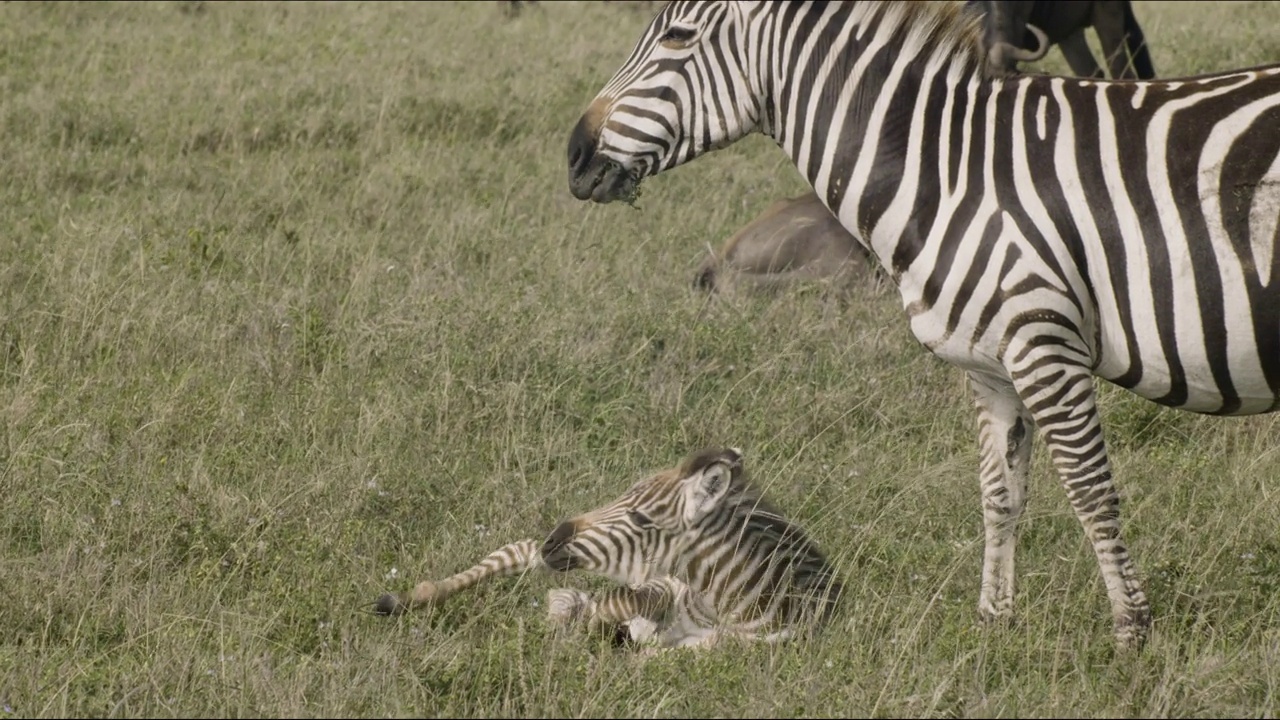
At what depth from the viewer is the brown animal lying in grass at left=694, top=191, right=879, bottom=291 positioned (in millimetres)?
7871

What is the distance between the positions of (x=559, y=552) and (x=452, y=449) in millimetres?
1256

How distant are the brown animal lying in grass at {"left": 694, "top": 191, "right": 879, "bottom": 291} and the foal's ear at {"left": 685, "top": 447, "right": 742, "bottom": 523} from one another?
3.07 meters

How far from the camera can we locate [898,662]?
4.18m

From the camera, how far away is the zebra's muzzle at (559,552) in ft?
15.4

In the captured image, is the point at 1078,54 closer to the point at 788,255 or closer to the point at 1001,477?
the point at 788,255

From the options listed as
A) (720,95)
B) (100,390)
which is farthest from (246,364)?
(720,95)

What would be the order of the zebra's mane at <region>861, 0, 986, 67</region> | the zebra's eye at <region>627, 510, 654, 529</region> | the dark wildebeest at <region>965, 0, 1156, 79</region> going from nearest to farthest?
the zebra's mane at <region>861, 0, 986, 67</region>, the zebra's eye at <region>627, 510, 654, 529</region>, the dark wildebeest at <region>965, 0, 1156, 79</region>

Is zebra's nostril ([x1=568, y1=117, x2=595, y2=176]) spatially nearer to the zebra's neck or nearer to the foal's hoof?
the zebra's neck

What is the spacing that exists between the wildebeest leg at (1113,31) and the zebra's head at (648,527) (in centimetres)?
893

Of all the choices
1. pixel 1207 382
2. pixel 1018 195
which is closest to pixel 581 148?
pixel 1018 195

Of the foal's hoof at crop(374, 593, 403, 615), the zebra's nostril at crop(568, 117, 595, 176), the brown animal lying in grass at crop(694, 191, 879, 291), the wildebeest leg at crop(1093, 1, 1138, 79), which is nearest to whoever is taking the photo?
the foal's hoof at crop(374, 593, 403, 615)

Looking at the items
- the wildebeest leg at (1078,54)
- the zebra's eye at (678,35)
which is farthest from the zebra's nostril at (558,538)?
the wildebeest leg at (1078,54)

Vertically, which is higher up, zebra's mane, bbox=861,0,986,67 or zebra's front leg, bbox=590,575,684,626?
zebra's mane, bbox=861,0,986,67

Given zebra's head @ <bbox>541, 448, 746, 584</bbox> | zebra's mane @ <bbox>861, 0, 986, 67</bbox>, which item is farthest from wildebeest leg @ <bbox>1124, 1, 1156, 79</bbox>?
zebra's head @ <bbox>541, 448, 746, 584</bbox>
